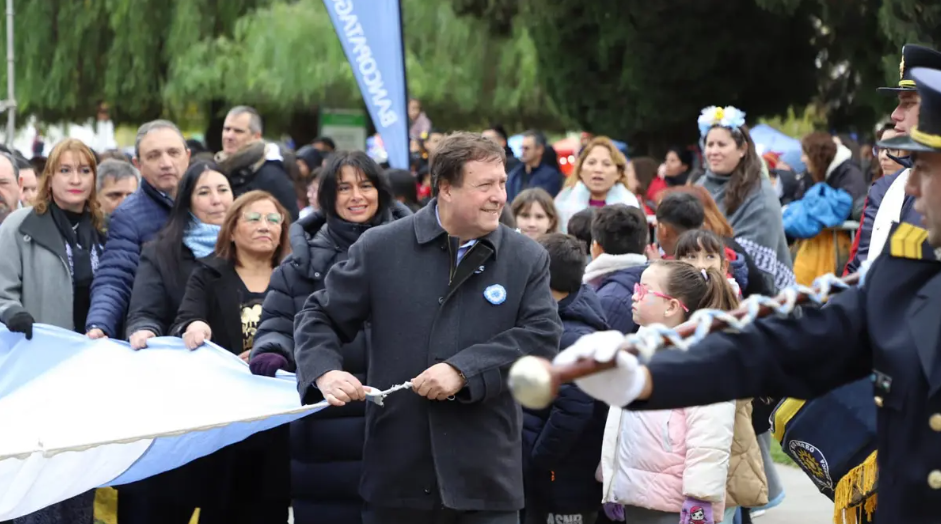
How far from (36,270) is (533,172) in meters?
6.74

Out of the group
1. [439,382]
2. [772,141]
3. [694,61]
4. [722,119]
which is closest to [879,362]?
[439,382]

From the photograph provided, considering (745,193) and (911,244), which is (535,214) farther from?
(911,244)

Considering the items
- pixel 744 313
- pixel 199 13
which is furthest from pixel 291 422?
pixel 199 13

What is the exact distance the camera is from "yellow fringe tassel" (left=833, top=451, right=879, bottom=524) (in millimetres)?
3750

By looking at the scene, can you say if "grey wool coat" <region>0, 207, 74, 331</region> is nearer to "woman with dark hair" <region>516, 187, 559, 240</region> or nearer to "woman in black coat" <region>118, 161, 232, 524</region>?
"woman in black coat" <region>118, 161, 232, 524</region>

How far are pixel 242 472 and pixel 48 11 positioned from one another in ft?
65.8

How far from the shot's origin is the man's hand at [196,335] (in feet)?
19.9

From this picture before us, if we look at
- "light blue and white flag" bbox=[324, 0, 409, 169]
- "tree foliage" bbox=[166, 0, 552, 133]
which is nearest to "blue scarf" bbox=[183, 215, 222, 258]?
"light blue and white flag" bbox=[324, 0, 409, 169]

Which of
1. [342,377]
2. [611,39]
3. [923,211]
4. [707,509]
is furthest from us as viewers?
[611,39]

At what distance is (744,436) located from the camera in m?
5.65

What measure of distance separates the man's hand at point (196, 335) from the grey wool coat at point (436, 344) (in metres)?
1.32

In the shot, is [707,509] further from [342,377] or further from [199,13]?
[199,13]

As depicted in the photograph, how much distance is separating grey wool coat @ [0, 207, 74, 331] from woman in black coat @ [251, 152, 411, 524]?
138 cm

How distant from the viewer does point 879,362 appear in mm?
3062
